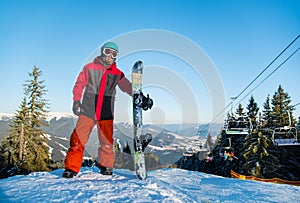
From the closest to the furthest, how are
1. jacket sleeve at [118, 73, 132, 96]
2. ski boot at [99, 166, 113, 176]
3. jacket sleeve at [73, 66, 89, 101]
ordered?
jacket sleeve at [73, 66, 89, 101] < ski boot at [99, 166, 113, 176] < jacket sleeve at [118, 73, 132, 96]

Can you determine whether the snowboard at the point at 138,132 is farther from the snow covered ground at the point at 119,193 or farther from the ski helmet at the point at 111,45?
the snow covered ground at the point at 119,193

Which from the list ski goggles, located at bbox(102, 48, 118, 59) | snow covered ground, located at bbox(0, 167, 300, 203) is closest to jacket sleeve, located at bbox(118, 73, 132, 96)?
ski goggles, located at bbox(102, 48, 118, 59)

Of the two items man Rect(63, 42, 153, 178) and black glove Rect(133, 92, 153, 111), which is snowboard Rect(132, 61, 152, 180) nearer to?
black glove Rect(133, 92, 153, 111)

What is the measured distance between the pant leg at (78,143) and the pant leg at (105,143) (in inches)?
10.0

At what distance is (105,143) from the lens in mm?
4191

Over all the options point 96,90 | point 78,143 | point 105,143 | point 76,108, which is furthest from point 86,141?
point 96,90

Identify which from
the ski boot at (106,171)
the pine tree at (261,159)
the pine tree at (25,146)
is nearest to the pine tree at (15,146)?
the pine tree at (25,146)

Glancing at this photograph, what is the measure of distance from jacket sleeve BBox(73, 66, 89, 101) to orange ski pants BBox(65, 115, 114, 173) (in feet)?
1.14

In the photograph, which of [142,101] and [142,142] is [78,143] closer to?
[142,142]

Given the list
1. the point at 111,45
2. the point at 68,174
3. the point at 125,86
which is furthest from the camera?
the point at 125,86

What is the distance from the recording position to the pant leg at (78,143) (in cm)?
378

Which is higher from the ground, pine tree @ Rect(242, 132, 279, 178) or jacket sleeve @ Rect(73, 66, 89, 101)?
jacket sleeve @ Rect(73, 66, 89, 101)

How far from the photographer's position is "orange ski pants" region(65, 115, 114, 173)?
3803 millimetres

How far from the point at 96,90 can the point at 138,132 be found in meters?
1.03
